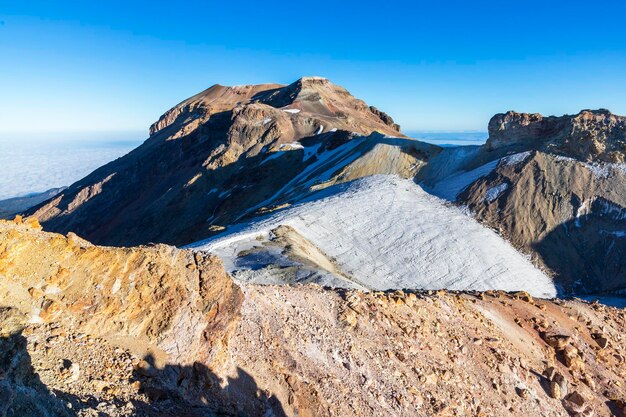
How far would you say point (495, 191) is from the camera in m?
37.0

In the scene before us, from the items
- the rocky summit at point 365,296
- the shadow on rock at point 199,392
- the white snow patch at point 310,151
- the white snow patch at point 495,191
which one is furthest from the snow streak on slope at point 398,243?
the white snow patch at point 310,151

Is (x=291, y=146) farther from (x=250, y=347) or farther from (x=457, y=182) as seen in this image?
(x=250, y=347)

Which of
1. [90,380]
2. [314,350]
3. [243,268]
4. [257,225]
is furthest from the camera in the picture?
[257,225]

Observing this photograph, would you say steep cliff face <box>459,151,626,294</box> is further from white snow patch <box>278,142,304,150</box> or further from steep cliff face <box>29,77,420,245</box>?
white snow patch <box>278,142,304,150</box>

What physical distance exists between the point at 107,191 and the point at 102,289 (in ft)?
247

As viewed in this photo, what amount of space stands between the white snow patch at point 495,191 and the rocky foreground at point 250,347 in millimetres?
21286

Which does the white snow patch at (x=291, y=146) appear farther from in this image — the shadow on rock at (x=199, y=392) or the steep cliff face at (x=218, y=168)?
the shadow on rock at (x=199, y=392)

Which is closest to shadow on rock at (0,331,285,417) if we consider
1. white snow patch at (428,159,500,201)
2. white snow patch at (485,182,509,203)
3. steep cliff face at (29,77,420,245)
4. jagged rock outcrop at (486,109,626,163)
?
steep cliff face at (29,77,420,245)

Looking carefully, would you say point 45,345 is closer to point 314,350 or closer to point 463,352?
point 314,350

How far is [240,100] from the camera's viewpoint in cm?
10119

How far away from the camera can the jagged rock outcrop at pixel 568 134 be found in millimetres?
35856

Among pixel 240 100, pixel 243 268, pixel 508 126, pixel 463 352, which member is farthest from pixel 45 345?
pixel 240 100

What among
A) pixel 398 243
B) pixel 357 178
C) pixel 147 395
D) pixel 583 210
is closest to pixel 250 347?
pixel 147 395

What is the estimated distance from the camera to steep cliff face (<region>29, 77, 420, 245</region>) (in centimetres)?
4844
